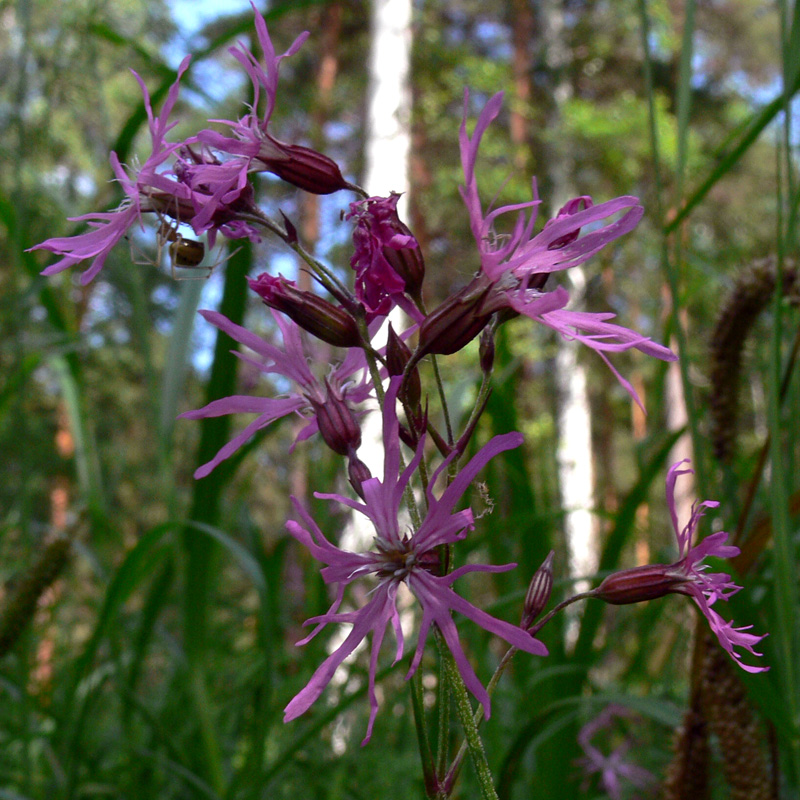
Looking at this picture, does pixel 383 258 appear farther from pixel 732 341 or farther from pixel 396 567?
pixel 732 341

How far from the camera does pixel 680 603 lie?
1558 mm

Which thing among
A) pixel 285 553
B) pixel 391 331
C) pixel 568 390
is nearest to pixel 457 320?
pixel 391 331

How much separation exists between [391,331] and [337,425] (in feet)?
0.31

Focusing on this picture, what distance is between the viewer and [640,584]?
1.99 feet

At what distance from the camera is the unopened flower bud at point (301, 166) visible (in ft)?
2.11

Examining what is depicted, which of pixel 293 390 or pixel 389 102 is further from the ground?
pixel 389 102

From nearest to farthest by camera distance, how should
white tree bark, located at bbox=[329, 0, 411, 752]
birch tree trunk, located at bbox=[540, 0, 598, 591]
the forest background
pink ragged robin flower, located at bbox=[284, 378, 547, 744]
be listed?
pink ragged robin flower, located at bbox=[284, 378, 547, 744] → the forest background → white tree bark, located at bbox=[329, 0, 411, 752] → birch tree trunk, located at bbox=[540, 0, 598, 591]

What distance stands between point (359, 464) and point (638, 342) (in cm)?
21

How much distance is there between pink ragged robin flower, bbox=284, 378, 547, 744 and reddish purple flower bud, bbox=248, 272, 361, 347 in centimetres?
10

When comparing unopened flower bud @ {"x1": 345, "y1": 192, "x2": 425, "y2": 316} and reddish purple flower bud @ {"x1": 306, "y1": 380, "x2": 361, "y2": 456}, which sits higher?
unopened flower bud @ {"x1": 345, "y1": 192, "x2": 425, "y2": 316}

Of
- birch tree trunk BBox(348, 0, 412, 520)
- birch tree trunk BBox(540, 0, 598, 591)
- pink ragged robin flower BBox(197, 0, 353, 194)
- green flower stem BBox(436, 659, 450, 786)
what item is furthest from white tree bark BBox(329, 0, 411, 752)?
green flower stem BBox(436, 659, 450, 786)

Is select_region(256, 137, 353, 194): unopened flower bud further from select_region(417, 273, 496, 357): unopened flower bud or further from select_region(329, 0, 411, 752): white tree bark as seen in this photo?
select_region(329, 0, 411, 752): white tree bark

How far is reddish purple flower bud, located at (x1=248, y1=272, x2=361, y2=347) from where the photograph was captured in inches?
22.3

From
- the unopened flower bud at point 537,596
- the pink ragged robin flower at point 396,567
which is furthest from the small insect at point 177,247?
the unopened flower bud at point 537,596
